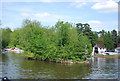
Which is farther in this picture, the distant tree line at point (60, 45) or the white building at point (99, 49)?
the white building at point (99, 49)

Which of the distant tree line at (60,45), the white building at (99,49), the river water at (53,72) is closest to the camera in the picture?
the river water at (53,72)

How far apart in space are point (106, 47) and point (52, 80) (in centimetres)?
5802

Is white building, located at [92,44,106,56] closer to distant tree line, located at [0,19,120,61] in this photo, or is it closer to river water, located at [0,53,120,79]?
distant tree line, located at [0,19,120,61]

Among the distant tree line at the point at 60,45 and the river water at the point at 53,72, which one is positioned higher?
the distant tree line at the point at 60,45

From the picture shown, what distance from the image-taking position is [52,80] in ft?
63.2

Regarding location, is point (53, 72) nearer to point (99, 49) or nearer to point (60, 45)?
point (60, 45)

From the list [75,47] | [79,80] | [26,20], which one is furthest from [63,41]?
[26,20]

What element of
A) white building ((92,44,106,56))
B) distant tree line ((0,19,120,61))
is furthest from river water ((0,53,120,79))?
white building ((92,44,106,56))

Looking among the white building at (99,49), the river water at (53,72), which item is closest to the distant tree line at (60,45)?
the river water at (53,72)

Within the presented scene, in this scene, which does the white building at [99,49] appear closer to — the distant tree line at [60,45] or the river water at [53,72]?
the distant tree line at [60,45]

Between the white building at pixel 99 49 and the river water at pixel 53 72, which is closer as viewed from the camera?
the river water at pixel 53 72

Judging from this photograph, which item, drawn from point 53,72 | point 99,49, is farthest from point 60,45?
point 99,49

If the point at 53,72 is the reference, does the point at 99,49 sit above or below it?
above

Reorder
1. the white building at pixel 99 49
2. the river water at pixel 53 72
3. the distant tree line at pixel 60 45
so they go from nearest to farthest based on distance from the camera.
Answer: the river water at pixel 53 72, the distant tree line at pixel 60 45, the white building at pixel 99 49
